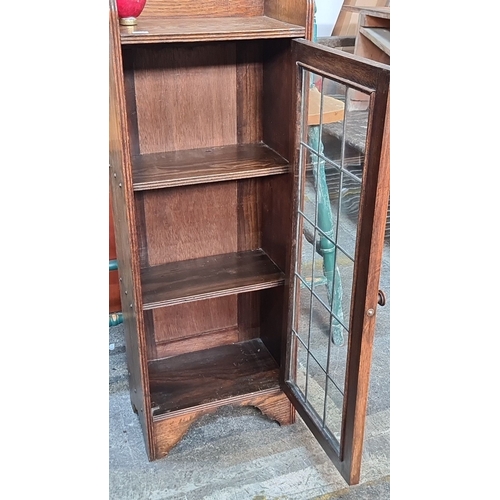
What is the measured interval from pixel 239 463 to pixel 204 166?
3.35ft

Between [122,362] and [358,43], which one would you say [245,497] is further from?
[358,43]

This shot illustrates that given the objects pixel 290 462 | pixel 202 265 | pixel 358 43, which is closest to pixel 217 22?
pixel 202 265

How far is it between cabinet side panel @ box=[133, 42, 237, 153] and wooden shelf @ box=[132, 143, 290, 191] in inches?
2.0

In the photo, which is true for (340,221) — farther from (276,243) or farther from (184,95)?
(184,95)

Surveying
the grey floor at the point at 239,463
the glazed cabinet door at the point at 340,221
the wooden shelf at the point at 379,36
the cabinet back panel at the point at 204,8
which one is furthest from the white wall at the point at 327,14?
the grey floor at the point at 239,463

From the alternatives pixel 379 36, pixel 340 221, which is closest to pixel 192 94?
pixel 340 221

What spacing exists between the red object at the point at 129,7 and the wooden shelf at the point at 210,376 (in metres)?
1.25

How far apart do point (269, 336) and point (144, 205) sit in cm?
72

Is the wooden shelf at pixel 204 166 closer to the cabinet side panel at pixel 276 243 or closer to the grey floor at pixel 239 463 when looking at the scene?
the cabinet side panel at pixel 276 243

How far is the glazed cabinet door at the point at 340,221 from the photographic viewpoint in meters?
1.34

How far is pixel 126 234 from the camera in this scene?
165 cm

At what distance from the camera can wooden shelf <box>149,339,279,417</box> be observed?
79.3 inches

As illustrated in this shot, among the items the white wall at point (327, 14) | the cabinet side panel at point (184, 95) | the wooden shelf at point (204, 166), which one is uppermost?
the white wall at point (327, 14)

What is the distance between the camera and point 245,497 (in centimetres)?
185
